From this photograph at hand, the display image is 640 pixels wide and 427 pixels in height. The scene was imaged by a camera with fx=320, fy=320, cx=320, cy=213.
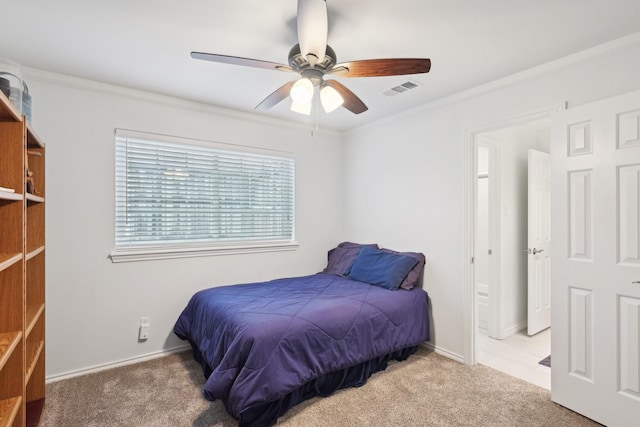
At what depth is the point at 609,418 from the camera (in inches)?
75.8

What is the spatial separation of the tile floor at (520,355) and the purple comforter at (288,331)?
0.68 meters

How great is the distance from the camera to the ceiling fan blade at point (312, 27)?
1413mm

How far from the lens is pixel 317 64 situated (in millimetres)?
1747

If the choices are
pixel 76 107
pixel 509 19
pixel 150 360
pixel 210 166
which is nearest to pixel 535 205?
pixel 509 19

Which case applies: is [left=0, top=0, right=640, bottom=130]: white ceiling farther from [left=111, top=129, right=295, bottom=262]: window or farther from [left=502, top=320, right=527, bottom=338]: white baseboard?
[left=502, top=320, right=527, bottom=338]: white baseboard

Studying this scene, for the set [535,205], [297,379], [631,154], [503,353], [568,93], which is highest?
[568,93]

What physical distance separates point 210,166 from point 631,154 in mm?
3212

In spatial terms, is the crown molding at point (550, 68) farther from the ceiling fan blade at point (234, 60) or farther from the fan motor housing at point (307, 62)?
the ceiling fan blade at point (234, 60)

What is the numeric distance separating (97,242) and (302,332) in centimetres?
189

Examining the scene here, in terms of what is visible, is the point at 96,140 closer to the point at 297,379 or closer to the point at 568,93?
the point at 297,379

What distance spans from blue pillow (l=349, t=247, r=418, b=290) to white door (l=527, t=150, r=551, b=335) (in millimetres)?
1419

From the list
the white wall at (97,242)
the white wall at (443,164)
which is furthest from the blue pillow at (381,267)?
the white wall at (97,242)

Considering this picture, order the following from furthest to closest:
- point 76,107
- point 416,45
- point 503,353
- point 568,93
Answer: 1. point 503,353
2. point 76,107
3. point 568,93
4. point 416,45

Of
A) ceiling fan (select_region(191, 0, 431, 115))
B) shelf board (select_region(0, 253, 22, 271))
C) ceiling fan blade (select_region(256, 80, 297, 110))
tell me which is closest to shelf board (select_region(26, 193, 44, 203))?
shelf board (select_region(0, 253, 22, 271))
